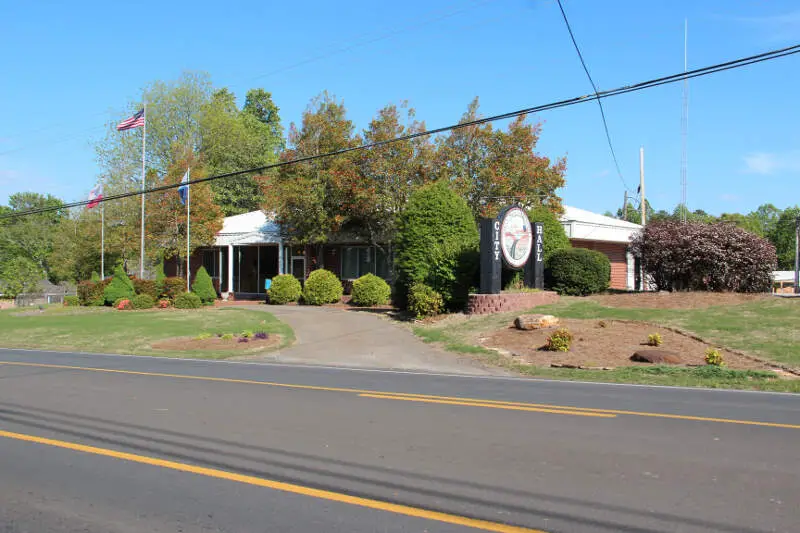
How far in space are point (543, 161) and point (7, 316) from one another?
87.3 feet

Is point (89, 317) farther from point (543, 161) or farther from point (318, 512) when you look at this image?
point (318, 512)

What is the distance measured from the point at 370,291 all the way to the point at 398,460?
21030 mm

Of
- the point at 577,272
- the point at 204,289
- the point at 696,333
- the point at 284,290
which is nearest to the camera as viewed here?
the point at 696,333

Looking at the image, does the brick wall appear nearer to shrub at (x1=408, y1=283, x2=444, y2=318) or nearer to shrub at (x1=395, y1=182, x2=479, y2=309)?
shrub at (x1=395, y1=182, x2=479, y2=309)

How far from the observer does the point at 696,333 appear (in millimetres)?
15289

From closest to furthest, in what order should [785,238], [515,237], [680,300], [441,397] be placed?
[441,397] → [680,300] → [515,237] → [785,238]

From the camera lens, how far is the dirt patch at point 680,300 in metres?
18.5

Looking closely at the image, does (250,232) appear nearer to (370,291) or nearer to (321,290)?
(321,290)

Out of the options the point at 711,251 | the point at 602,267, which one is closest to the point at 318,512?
the point at 711,251

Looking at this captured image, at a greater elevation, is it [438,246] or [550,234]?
[550,234]

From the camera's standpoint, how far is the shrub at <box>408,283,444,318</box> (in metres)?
20.9

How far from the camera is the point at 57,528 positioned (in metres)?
4.64

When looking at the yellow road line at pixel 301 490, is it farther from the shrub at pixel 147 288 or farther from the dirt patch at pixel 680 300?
the shrub at pixel 147 288

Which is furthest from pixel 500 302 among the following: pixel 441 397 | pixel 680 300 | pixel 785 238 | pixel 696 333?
pixel 785 238
